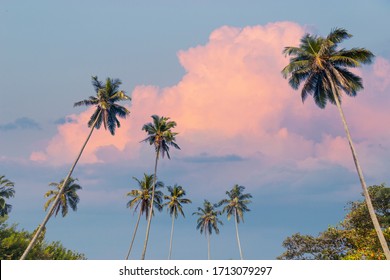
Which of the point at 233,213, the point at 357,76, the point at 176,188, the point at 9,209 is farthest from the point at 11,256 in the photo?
the point at 233,213

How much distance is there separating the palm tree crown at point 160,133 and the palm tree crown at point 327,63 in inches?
988

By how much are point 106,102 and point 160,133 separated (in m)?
12.8

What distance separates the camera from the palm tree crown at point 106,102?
134ft

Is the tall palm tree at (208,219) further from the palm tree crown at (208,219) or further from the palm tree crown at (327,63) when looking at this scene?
the palm tree crown at (327,63)

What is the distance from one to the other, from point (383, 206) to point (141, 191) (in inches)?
1360

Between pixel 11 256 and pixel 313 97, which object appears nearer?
pixel 313 97

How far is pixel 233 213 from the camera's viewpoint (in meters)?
84.4

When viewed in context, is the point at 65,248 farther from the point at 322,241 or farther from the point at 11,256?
the point at 322,241

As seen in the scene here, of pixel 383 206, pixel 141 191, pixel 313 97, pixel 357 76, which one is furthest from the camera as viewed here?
pixel 141 191

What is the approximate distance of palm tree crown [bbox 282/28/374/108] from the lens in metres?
27.8

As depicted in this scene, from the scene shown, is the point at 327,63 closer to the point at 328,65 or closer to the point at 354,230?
the point at 328,65

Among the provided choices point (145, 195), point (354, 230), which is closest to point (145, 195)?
point (145, 195)

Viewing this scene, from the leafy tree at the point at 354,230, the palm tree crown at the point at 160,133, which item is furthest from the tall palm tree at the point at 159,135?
the leafy tree at the point at 354,230

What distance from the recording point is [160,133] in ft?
171
